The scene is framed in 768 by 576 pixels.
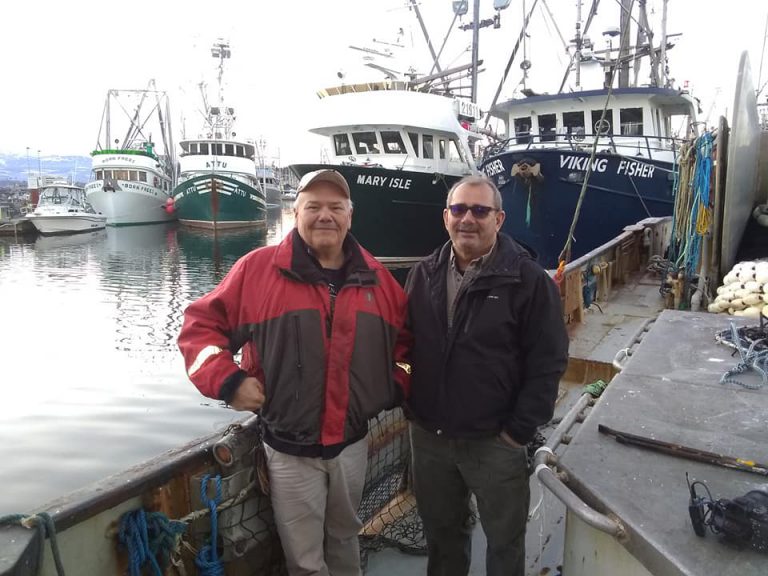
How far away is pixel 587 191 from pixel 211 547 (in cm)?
1090

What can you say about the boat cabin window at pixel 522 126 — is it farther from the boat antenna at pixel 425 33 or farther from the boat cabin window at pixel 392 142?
the boat antenna at pixel 425 33

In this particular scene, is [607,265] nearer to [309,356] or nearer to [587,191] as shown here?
[587,191]

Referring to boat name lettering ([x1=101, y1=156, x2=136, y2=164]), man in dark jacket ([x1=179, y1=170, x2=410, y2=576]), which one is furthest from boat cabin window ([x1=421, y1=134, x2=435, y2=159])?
boat name lettering ([x1=101, y1=156, x2=136, y2=164])

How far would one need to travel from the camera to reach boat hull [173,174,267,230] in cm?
3497

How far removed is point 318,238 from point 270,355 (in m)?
0.46

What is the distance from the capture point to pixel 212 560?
2.17 meters

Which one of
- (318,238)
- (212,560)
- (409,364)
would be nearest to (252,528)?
(212,560)

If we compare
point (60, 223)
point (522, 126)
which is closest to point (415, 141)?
point (522, 126)

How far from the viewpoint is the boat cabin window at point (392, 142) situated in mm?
16203

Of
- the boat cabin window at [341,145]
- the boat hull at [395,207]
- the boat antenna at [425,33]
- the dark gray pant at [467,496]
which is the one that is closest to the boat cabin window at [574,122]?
the boat hull at [395,207]

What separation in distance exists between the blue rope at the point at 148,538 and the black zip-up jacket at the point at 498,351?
1.06 metres

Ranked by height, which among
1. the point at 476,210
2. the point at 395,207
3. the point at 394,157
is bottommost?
the point at 476,210

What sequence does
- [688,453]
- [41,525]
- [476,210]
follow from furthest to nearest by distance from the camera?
1. [476,210]
2. [688,453]
3. [41,525]

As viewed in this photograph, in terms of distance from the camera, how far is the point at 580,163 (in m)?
11.2
